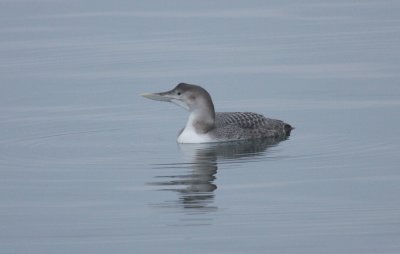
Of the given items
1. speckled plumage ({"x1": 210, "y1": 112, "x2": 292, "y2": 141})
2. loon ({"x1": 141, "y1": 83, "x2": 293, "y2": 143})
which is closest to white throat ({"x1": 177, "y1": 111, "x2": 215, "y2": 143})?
loon ({"x1": 141, "y1": 83, "x2": 293, "y2": 143})

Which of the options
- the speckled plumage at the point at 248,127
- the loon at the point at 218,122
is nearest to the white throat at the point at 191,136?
the loon at the point at 218,122

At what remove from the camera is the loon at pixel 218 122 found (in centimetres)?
1405

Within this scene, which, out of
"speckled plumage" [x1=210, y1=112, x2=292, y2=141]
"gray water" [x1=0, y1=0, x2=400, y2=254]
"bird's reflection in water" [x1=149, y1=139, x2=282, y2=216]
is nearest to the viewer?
"gray water" [x1=0, y1=0, x2=400, y2=254]

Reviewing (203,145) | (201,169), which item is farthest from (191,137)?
(201,169)

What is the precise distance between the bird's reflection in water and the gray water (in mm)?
26

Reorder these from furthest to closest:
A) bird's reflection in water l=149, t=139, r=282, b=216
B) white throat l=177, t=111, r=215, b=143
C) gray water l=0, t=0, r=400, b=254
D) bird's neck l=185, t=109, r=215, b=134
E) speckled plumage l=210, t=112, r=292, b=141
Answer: speckled plumage l=210, t=112, r=292, b=141, bird's neck l=185, t=109, r=215, b=134, white throat l=177, t=111, r=215, b=143, bird's reflection in water l=149, t=139, r=282, b=216, gray water l=0, t=0, r=400, b=254

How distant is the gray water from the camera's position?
33.4 feet

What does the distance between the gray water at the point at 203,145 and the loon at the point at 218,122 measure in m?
0.19

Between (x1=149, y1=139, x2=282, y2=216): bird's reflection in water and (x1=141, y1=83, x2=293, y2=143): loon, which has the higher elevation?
(x1=141, y1=83, x2=293, y2=143): loon

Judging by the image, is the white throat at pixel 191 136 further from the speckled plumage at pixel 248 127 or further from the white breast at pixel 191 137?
the speckled plumage at pixel 248 127

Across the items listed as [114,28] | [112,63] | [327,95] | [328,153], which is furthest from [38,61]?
[328,153]

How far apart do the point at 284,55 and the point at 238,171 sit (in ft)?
21.7

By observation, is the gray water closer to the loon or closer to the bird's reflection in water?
the bird's reflection in water

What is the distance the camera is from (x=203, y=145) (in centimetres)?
1391
